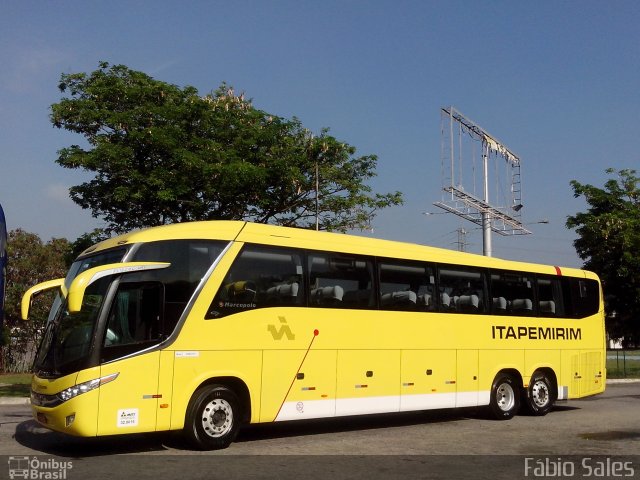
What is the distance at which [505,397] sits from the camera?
50.7 ft

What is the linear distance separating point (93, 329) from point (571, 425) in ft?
31.4

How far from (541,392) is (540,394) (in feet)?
0.23

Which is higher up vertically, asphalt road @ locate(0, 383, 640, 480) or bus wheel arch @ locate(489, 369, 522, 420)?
bus wheel arch @ locate(489, 369, 522, 420)

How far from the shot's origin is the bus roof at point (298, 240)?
10633 mm

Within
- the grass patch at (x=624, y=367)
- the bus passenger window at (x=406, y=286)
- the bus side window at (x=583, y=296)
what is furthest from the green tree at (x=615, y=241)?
the bus passenger window at (x=406, y=286)

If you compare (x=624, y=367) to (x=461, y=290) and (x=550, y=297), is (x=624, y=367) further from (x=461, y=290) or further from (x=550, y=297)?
(x=461, y=290)

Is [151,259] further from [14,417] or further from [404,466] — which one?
[14,417]

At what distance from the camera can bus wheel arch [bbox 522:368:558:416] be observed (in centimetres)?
1577

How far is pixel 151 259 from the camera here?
10.3 m

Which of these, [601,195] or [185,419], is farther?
[601,195]

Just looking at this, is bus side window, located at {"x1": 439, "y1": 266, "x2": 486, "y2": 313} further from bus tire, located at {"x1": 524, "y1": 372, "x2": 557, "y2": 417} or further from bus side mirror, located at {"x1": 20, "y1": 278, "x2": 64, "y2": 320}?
bus side mirror, located at {"x1": 20, "y1": 278, "x2": 64, "y2": 320}

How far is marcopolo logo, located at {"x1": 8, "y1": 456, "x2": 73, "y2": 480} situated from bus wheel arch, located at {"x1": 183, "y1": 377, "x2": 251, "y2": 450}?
1812 mm

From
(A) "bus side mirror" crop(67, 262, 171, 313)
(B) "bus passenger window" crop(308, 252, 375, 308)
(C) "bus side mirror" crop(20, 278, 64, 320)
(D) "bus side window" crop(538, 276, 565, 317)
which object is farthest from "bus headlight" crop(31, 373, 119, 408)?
(D) "bus side window" crop(538, 276, 565, 317)

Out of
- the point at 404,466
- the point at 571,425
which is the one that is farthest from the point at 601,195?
the point at 404,466
